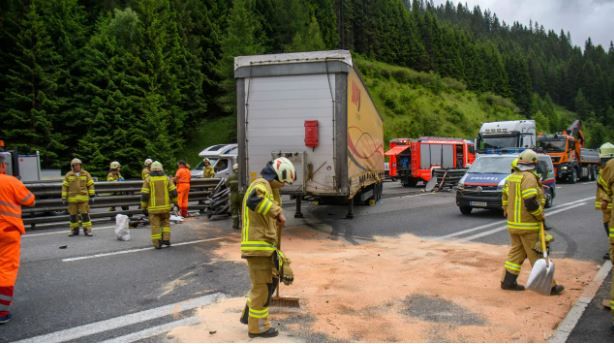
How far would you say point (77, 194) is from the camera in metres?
10.4

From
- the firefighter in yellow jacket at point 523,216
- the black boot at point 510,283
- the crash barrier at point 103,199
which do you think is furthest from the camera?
the crash barrier at point 103,199

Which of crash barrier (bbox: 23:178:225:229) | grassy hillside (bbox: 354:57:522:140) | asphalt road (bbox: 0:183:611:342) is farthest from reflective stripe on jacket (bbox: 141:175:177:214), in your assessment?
grassy hillside (bbox: 354:57:522:140)

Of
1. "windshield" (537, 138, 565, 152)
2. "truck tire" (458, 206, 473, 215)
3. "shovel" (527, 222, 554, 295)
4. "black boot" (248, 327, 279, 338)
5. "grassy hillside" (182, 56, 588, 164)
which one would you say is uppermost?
"grassy hillside" (182, 56, 588, 164)

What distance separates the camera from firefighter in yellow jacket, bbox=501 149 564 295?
591cm

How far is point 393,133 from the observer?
191 feet

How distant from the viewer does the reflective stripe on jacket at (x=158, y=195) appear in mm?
9094

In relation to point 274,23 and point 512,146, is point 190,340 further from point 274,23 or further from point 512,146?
point 274,23

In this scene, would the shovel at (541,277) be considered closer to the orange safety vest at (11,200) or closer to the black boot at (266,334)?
the black boot at (266,334)

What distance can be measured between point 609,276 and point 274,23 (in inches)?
2364

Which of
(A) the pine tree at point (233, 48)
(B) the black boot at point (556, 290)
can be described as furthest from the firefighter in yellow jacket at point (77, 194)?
(A) the pine tree at point (233, 48)

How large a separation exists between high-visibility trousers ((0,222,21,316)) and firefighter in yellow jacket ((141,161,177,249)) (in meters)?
3.78

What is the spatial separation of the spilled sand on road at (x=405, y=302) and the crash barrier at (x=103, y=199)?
5.63m

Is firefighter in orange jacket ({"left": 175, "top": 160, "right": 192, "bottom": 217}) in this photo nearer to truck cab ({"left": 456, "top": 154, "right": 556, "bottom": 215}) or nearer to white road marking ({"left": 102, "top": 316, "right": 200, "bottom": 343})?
truck cab ({"left": 456, "top": 154, "right": 556, "bottom": 215})

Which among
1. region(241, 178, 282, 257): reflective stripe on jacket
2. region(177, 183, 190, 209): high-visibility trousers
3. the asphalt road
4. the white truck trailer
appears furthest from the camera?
region(177, 183, 190, 209): high-visibility trousers
